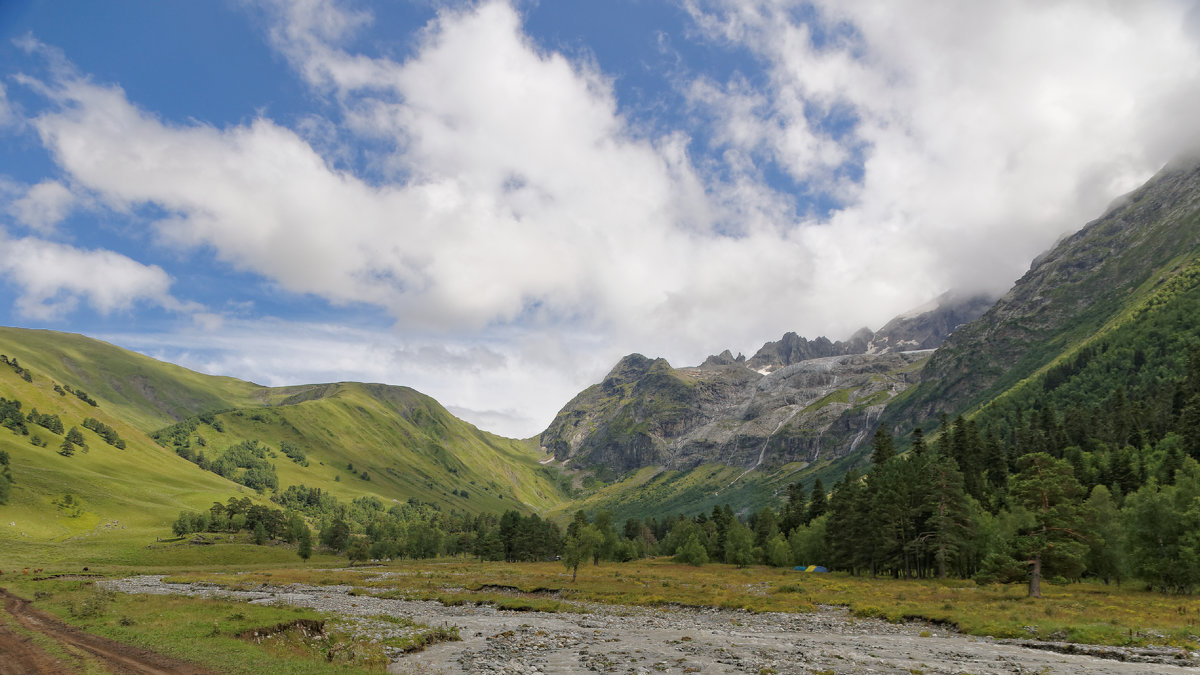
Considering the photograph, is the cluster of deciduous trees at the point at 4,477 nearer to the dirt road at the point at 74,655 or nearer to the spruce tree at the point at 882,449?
the dirt road at the point at 74,655

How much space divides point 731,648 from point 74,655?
128ft

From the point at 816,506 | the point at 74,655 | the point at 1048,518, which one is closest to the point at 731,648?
the point at 74,655

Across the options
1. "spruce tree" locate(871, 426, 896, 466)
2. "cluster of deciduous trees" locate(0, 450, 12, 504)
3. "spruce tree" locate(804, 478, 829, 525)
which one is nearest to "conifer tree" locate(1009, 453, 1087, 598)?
"spruce tree" locate(871, 426, 896, 466)

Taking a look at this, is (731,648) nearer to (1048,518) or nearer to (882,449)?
(1048,518)

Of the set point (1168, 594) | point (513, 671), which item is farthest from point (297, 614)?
point (1168, 594)

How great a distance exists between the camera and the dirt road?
87.5 ft

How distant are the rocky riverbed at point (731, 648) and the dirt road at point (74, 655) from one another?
39.2 ft

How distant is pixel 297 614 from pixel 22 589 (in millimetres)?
49035

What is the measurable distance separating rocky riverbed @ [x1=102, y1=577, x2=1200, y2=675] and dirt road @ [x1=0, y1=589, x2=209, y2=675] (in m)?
Result: 11.9

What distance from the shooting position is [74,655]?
2941 centimetres

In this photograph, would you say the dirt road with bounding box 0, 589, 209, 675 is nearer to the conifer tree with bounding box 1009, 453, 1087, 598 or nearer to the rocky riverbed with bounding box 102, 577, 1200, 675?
the rocky riverbed with bounding box 102, 577, 1200, 675

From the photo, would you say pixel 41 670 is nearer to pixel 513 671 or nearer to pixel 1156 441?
pixel 513 671

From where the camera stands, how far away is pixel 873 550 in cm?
9181

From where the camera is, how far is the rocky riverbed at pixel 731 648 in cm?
3008
